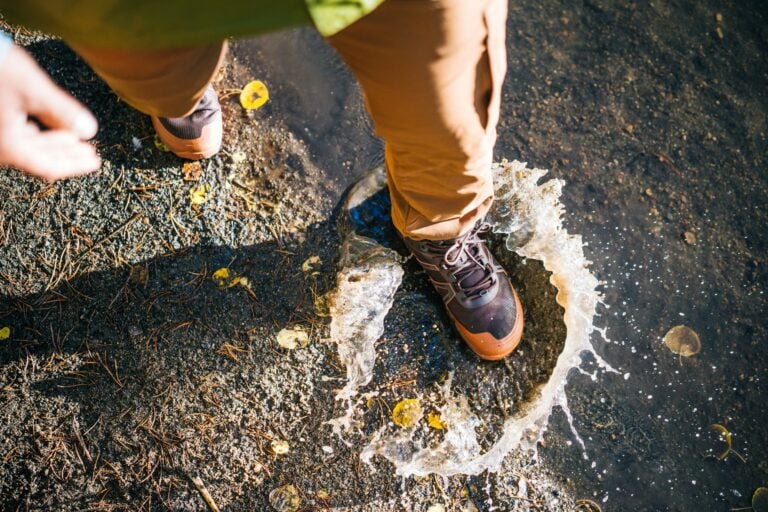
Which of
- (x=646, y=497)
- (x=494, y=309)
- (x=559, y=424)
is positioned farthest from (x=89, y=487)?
(x=646, y=497)

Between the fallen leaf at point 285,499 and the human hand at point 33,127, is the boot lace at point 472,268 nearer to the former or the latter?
the fallen leaf at point 285,499

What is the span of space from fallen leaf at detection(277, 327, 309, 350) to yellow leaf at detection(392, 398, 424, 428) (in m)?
0.44

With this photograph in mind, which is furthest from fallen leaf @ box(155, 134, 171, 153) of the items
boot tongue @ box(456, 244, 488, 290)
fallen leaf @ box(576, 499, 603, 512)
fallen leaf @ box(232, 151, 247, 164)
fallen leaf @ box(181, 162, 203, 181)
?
fallen leaf @ box(576, 499, 603, 512)

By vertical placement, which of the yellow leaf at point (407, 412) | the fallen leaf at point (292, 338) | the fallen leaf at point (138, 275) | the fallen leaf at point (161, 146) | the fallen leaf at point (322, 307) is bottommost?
the yellow leaf at point (407, 412)

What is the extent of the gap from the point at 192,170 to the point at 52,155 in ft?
4.16

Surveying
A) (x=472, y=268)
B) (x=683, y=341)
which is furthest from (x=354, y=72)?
(x=683, y=341)

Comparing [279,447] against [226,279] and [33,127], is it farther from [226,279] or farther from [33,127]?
[33,127]

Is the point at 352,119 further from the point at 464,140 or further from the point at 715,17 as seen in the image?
the point at 715,17

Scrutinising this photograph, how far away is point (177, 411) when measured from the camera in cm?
198

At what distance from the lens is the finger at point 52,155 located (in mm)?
954

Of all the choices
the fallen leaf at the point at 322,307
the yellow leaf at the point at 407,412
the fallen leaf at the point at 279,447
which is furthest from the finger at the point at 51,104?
the yellow leaf at the point at 407,412

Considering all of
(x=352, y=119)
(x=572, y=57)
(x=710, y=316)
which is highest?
(x=572, y=57)

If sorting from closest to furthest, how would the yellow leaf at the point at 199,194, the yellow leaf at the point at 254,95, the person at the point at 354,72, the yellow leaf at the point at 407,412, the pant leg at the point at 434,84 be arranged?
the person at the point at 354,72, the pant leg at the point at 434,84, the yellow leaf at the point at 407,412, the yellow leaf at the point at 199,194, the yellow leaf at the point at 254,95

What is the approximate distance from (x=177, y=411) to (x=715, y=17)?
2.85 m
